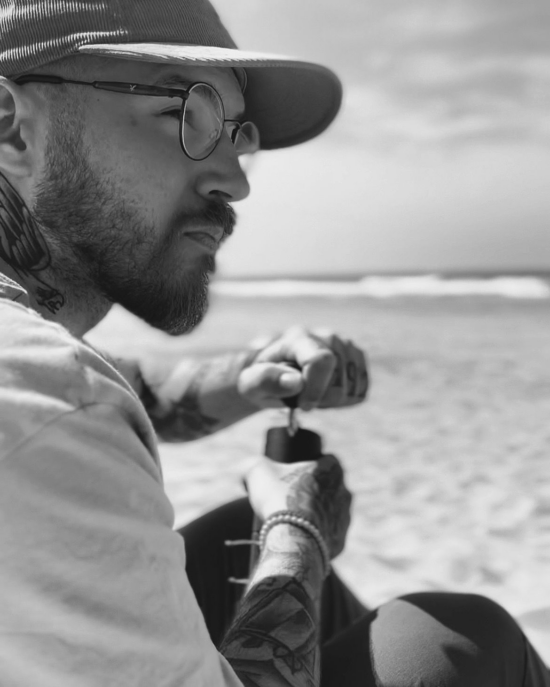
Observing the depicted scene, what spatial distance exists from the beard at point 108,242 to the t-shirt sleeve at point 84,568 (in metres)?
0.71

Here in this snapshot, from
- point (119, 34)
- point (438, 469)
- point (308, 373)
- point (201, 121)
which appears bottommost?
point (438, 469)

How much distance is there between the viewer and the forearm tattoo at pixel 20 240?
4.68 ft

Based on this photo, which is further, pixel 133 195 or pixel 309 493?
pixel 309 493

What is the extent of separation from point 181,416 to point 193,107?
4.45 ft

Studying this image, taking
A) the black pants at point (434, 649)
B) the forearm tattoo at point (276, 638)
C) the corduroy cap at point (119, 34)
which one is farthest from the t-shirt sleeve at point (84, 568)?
the corduroy cap at point (119, 34)

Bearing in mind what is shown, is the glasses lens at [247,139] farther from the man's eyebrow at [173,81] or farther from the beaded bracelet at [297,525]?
the beaded bracelet at [297,525]

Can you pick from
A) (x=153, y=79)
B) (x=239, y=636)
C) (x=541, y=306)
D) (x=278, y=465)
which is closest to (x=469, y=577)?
(x=278, y=465)

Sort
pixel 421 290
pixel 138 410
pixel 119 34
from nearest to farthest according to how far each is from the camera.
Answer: pixel 138 410, pixel 119 34, pixel 421 290

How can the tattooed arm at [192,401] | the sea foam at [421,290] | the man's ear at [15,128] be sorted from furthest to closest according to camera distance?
the sea foam at [421,290]
the tattooed arm at [192,401]
the man's ear at [15,128]

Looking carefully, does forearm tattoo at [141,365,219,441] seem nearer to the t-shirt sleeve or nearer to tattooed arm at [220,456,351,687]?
tattooed arm at [220,456,351,687]

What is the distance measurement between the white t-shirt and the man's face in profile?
2.14 ft

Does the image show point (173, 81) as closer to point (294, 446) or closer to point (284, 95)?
point (284, 95)

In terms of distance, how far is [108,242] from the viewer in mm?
1493

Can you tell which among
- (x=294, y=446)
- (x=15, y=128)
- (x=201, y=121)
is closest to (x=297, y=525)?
(x=294, y=446)
